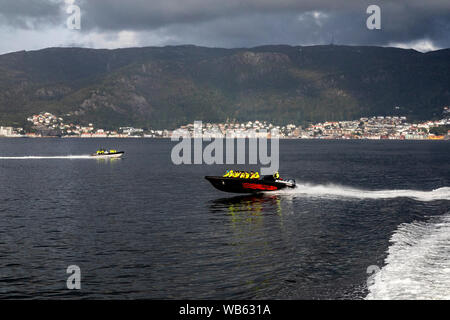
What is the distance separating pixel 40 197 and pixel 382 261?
43.6m

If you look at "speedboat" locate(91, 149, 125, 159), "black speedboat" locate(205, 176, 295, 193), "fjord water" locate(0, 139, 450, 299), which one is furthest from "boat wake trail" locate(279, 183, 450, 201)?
"speedboat" locate(91, 149, 125, 159)

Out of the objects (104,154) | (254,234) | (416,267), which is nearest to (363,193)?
(254,234)

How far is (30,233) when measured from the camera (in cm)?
3566

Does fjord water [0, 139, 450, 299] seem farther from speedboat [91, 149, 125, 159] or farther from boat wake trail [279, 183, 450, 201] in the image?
speedboat [91, 149, 125, 159]

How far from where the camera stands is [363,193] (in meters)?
59.9

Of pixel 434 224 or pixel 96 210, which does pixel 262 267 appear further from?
pixel 96 210

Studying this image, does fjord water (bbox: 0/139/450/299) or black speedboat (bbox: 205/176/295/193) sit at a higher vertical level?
black speedboat (bbox: 205/176/295/193)

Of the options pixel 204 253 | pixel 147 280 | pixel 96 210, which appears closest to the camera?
pixel 147 280

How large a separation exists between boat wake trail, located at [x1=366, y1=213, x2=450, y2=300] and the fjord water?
6 centimetres

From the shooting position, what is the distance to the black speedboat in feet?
184

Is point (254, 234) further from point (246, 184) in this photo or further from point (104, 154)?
point (104, 154)

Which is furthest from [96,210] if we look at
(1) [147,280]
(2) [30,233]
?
(1) [147,280]

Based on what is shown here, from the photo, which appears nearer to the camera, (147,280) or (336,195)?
(147,280)

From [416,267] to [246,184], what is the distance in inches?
1265
